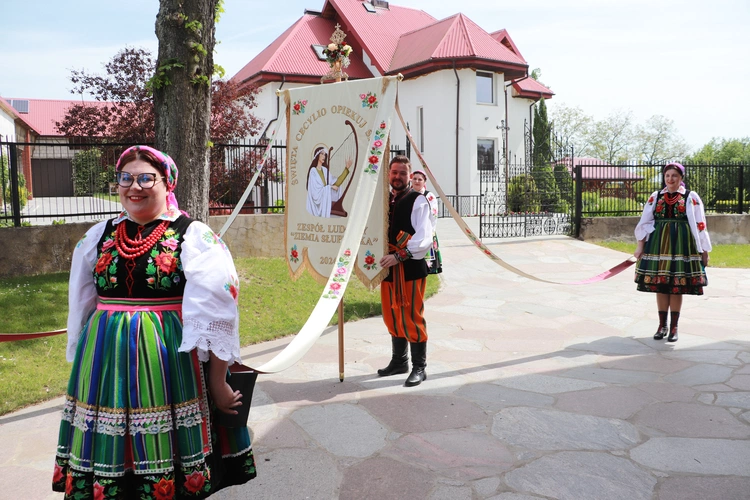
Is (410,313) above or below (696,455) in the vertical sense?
above

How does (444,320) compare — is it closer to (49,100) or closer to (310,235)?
(310,235)

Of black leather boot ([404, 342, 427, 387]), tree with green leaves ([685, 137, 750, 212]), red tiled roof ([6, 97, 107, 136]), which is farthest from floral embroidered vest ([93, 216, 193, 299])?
red tiled roof ([6, 97, 107, 136])

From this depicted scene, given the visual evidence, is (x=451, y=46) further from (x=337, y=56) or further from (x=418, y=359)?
(x=418, y=359)

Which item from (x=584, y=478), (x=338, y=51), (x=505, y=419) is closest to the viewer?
(x=584, y=478)

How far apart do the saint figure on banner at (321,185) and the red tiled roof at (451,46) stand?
1972 centimetres

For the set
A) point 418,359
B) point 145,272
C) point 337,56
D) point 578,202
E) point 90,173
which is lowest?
point 418,359

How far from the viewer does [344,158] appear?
5.30 meters

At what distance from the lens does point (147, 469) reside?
244 cm

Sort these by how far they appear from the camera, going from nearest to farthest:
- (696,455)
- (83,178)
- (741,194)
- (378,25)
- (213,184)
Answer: (696,455) < (83,178) < (213,184) < (741,194) < (378,25)

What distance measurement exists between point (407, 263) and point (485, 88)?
22.1 meters

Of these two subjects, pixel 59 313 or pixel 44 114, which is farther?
pixel 44 114

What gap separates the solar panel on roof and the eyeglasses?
48427 mm

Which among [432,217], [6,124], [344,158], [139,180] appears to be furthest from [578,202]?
[6,124]

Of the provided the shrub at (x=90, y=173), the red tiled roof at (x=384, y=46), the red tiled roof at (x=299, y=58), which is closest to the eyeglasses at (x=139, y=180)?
the shrub at (x=90, y=173)
